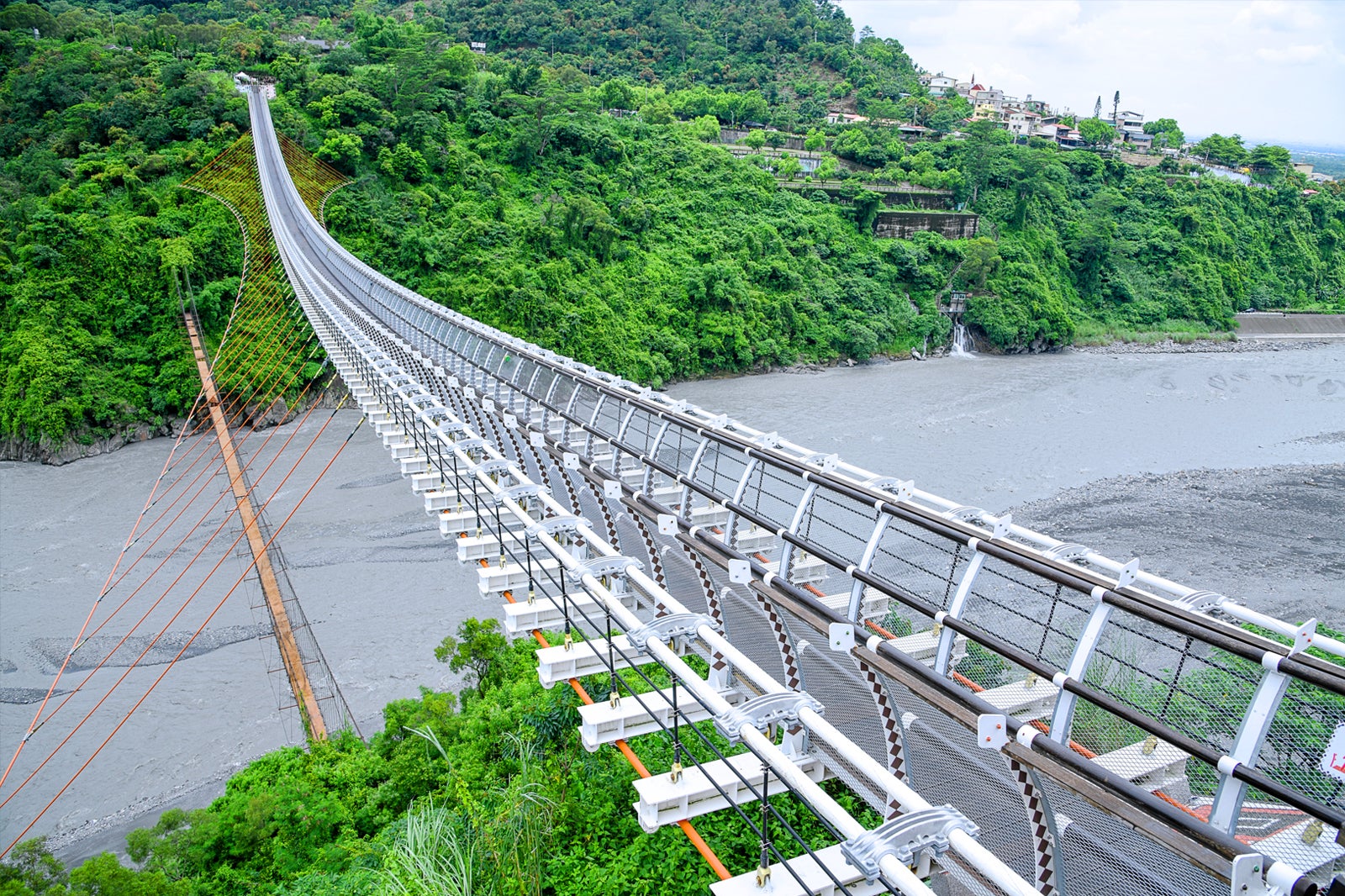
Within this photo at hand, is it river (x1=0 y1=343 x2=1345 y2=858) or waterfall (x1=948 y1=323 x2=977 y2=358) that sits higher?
waterfall (x1=948 y1=323 x2=977 y2=358)

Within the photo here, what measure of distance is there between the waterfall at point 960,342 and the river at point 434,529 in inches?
149

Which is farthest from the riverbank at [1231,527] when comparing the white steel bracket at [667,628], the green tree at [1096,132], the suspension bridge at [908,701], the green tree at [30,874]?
the green tree at [1096,132]

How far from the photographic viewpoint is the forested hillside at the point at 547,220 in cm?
2297

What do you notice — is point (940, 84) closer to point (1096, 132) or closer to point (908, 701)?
point (1096, 132)

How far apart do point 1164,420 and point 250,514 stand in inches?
1045

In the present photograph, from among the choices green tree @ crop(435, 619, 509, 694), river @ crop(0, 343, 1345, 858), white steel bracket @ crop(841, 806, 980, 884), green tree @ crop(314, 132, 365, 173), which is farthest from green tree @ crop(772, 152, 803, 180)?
white steel bracket @ crop(841, 806, 980, 884)

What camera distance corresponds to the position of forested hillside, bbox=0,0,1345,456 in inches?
904

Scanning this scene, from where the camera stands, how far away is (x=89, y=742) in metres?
11.8

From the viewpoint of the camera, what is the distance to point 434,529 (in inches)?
709

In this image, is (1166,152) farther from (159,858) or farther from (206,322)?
(159,858)

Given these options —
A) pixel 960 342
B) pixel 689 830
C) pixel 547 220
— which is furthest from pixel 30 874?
pixel 960 342

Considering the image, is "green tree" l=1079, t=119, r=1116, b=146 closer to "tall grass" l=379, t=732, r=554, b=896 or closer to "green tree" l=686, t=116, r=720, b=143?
"green tree" l=686, t=116, r=720, b=143

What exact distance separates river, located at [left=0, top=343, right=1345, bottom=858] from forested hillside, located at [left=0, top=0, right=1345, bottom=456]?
2.99 m

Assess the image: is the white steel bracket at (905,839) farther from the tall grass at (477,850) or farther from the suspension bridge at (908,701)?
the tall grass at (477,850)
